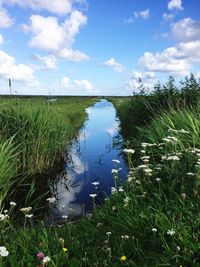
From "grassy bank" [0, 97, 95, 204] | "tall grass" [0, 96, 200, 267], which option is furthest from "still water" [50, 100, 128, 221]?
"tall grass" [0, 96, 200, 267]

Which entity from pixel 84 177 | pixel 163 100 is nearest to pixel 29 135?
pixel 84 177

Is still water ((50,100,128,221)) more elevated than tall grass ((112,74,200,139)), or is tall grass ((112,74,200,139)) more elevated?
tall grass ((112,74,200,139))

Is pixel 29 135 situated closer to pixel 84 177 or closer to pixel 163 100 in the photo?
pixel 84 177

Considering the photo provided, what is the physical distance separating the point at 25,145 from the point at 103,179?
9.02ft

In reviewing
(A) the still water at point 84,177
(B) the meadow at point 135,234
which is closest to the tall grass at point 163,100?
(A) the still water at point 84,177

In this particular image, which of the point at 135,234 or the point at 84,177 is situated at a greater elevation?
the point at 135,234

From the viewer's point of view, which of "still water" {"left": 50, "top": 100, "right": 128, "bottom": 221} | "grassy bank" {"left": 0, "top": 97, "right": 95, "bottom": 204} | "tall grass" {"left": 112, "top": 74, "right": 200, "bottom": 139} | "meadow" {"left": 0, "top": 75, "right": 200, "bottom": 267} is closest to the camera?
"meadow" {"left": 0, "top": 75, "right": 200, "bottom": 267}

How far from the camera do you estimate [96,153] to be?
18953 mm

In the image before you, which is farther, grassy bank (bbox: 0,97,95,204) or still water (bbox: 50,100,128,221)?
grassy bank (bbox: 0,97,95,204)

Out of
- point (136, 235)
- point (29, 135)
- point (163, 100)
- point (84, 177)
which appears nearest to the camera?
point (136, 235)

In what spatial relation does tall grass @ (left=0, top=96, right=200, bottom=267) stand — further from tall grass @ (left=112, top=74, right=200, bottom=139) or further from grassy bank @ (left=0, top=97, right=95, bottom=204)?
tall grass @ (left=112, top=74, right=200, bottom=139)

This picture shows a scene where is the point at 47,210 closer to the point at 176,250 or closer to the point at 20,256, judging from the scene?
the point at 20,256

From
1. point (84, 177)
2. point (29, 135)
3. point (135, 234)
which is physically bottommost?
point (84, 177)

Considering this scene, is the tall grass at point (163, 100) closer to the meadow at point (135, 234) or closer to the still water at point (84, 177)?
the still water at point (84, 177)
